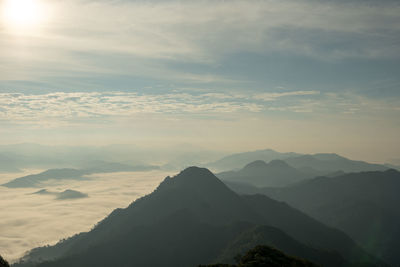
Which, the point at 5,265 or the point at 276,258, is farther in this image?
the point at 276,258

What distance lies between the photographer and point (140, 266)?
198 metres

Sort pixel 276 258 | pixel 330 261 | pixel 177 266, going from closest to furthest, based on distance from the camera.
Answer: pixel 276 258 < pixel 330 261 < pixel 177 266

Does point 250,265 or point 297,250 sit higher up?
point 250,265

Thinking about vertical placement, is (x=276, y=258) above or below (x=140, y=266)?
above

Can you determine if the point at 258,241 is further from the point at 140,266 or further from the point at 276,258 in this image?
the point at 276,258

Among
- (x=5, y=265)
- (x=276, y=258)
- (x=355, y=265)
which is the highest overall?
(x=5, y=265)

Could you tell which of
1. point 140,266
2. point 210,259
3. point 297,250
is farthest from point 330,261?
point 140,266

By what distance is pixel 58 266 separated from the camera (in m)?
199

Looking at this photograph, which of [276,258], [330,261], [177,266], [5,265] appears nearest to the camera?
[5,265]

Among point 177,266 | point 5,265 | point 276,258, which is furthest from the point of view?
point 177,266

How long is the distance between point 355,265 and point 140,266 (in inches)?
5770

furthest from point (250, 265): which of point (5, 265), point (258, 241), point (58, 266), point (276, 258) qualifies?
point (58, 266)

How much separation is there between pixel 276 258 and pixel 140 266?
149160 mm

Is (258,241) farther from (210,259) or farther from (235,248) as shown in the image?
(210,259)
